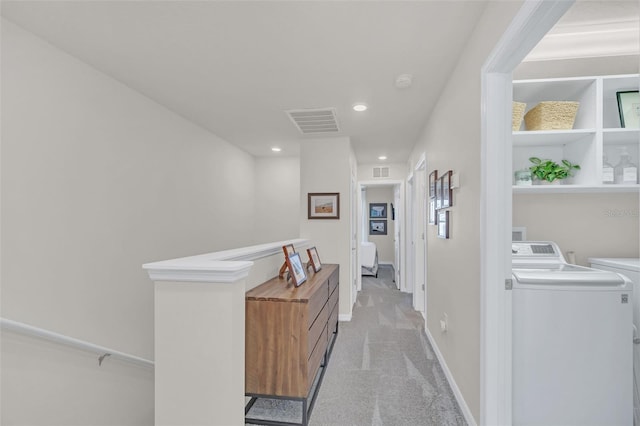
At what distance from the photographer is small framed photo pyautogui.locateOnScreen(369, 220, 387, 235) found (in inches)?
344

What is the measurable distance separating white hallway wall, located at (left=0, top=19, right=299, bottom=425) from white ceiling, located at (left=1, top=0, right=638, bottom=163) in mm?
256

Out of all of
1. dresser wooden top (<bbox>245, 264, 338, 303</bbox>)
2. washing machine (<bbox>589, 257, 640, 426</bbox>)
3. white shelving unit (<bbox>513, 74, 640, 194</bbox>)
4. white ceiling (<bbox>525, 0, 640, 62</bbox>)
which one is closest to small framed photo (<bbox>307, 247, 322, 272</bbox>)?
dresser wooden top (<bbox>245, 264, 338, 303</bbox>)

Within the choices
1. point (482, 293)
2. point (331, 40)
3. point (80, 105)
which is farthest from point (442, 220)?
point (80, 105)

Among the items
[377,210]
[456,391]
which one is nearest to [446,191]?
[456,391]

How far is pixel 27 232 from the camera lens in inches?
73.2

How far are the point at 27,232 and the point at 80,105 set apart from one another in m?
0.96

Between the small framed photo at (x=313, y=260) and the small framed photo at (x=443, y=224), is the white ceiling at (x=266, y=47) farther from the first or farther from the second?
the small framed photo at (x=313, y=260)

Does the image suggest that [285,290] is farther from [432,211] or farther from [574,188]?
[574,188]

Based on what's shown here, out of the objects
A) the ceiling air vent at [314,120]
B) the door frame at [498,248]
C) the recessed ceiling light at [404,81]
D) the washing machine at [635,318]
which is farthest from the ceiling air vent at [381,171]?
the door frame at [498,248]

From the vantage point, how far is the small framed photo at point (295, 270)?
7.18 ft

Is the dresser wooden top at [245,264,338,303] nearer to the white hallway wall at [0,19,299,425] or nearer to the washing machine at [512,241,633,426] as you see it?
the washing machine at [512,241,633,426]

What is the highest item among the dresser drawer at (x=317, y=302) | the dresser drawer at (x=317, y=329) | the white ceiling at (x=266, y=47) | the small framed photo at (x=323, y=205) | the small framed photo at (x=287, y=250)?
the white ceiling at (x=266, y=47)

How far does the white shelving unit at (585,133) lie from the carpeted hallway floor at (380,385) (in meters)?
1.61

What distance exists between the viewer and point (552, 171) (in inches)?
81.0
